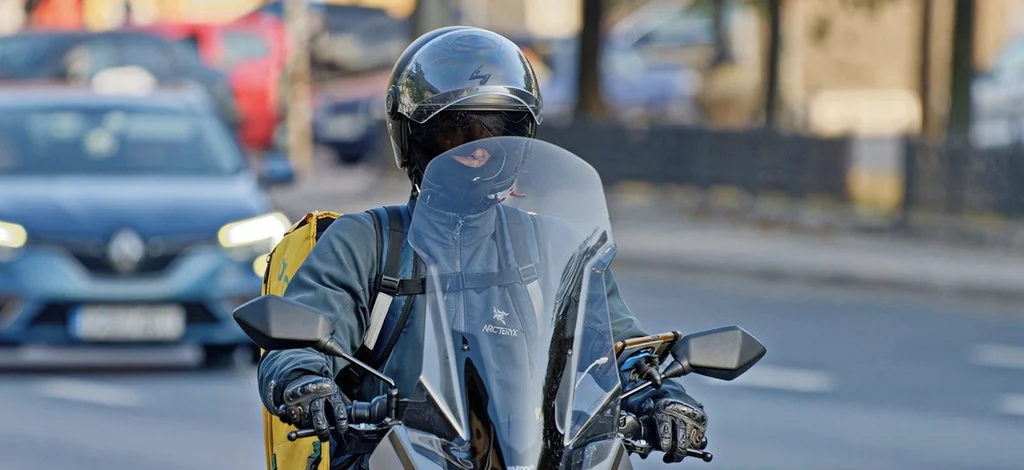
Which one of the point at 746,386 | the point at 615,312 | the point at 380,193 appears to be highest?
the point at 380,193

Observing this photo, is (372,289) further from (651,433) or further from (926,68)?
(926,68)

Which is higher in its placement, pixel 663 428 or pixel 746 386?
pixel 746 386

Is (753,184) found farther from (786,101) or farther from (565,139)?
(786,101)

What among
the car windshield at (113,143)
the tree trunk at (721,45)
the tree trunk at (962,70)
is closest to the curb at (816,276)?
the tree trunk at (962,70)

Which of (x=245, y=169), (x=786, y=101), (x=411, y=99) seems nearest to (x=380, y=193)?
(x=786, y=101)

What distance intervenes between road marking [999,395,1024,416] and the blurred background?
26mm

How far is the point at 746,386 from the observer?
12.6 meters

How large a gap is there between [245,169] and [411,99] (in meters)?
8.70

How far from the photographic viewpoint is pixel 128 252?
1166 centimetres

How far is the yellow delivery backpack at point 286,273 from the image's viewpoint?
4328 mm

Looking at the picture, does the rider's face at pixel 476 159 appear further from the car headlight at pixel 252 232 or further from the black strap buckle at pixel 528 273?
the car headlight at pixel 252 232

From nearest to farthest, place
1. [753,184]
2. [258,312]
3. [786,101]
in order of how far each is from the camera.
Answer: [258,312]
[753,184]
[786,101]

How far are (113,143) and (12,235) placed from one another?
130 cm

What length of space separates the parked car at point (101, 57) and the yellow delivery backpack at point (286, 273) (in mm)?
19481
